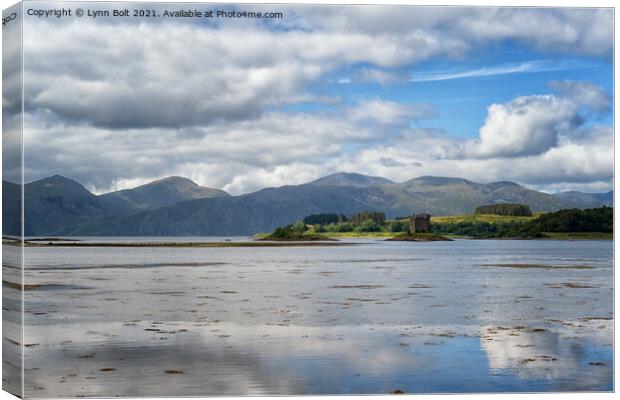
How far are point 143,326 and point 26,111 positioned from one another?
16.8 ft

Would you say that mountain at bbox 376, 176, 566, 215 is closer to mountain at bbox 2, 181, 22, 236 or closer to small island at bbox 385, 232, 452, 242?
small island at bbox 385, 232, 452, 242

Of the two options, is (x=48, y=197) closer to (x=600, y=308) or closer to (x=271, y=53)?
(x=271, y=53)

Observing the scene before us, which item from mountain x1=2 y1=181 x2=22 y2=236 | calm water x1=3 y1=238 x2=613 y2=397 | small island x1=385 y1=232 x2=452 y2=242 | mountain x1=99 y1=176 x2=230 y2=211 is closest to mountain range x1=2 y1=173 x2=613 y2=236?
mountain x1=99 y1=176 x2=230 y2=211

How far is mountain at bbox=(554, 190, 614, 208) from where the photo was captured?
17672mm

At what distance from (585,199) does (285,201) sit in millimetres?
6389

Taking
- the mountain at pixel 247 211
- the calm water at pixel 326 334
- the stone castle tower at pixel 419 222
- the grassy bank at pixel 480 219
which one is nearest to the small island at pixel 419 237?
the stone castle tower at pixel 419 222

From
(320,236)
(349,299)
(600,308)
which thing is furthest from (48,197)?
(600,308)

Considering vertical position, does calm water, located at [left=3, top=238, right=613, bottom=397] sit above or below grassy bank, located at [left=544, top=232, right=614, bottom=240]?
below

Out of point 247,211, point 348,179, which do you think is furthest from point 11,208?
point 348,179

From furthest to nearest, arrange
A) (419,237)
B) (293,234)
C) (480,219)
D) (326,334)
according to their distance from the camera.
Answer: (480,219), (419,237), (293,234), (326,334)

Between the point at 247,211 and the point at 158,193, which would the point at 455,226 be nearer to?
the point at 247,211

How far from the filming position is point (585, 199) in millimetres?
18500

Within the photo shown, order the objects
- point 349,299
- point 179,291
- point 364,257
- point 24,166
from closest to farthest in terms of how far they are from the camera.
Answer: point 24,166 → point 349,299 → point 179,291 → point 364,257

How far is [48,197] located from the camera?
16.7m
